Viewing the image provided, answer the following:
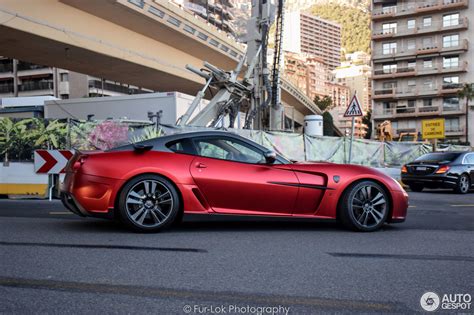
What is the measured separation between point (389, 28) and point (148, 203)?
7483 cm

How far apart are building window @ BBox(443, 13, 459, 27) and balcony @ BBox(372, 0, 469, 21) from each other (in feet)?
3.32

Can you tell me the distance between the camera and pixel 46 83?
67.0 meters

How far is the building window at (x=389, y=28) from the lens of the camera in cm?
7394

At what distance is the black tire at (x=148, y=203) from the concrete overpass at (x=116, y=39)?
17040 mm

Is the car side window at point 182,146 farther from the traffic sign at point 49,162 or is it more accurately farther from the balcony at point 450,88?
the balcony at point 450,88

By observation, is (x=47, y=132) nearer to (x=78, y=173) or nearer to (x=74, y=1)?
(x=78, y=173)

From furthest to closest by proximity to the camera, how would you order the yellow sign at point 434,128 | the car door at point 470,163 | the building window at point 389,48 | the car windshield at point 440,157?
1. the building window at point 389,48
2. the yellow sign at point 434,128
3. the car windshield at point 440,157
4. the car door at point 470,163

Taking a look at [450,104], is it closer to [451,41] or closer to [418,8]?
[451,41]

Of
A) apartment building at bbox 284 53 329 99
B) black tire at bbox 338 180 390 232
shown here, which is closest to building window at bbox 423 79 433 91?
black tire at bbox 338 180 390 232

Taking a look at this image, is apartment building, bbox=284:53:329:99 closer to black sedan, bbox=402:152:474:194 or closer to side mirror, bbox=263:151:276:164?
black sedan, bbox=402:152:474:194

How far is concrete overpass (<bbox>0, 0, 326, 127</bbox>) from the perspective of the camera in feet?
71.7

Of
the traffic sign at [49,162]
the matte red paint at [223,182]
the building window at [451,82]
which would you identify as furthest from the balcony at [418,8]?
the matte red paint at [223,182]

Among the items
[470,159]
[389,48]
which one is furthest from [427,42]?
[470,159]

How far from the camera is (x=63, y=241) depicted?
5.64 meters
